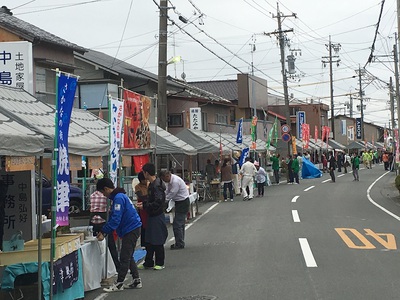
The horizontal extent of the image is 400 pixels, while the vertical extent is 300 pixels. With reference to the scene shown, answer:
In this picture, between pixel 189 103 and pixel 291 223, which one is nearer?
pixel 291 223

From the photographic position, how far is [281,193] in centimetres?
3028

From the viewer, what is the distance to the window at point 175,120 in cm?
3941

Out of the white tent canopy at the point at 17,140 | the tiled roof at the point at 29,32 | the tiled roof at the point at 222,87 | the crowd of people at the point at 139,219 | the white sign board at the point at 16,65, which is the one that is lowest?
the crowd of people at the point at 139,219

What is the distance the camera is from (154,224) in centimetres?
1124

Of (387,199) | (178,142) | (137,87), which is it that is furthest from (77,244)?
(137,87)

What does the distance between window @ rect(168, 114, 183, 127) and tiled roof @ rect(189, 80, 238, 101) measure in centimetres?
1509

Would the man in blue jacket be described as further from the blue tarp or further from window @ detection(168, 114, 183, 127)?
the blue tarp

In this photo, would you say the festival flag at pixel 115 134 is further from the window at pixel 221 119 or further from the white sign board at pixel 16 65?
the window at pixel 221 119

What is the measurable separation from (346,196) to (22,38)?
51.1 feet

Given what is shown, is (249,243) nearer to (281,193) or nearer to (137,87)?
(281,193)

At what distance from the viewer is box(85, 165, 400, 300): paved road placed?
29.7 ft

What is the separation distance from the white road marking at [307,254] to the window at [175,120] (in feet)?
84.2

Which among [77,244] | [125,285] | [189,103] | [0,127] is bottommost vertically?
[125,285]

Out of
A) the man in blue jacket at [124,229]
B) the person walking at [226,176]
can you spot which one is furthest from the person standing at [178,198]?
the person walking at [226,176]
